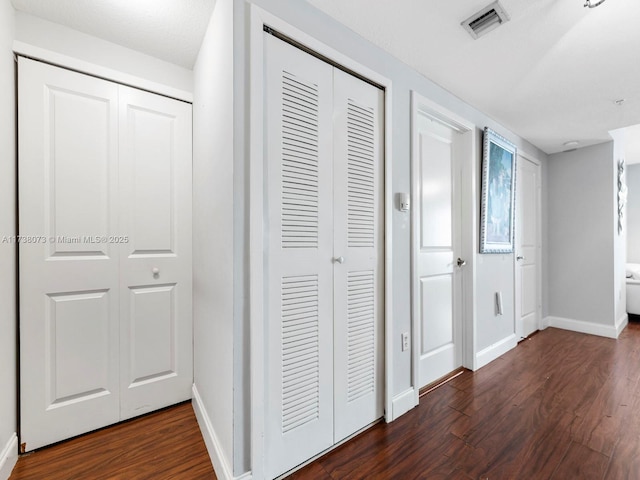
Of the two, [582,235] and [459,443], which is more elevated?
[582,235]

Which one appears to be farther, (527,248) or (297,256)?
(527,248)

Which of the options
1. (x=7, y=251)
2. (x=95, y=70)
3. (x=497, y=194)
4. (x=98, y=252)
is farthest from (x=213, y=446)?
(x=497, y=194)

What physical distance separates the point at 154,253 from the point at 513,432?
8.28 ft

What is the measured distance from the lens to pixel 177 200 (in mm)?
1970

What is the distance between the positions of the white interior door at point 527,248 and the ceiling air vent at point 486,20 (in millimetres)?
2217

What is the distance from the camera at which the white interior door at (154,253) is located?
1.79m

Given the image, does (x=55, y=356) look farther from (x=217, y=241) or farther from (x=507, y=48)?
(x=507, y=48)

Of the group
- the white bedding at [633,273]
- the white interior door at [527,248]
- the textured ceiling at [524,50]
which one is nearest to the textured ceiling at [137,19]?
the textured ceiling at [524,50]

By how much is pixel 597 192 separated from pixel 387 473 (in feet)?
13.5

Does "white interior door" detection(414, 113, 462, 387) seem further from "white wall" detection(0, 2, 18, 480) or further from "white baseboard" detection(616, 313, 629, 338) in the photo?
"white baseboard" detection(616, 313, 629, 338)

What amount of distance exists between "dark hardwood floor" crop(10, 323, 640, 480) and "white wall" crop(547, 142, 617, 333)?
5.16 feet

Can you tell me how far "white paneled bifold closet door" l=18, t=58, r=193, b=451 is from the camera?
60.0 inches

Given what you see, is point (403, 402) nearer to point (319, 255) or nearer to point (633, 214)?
point (319, 255)

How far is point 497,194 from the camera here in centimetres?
278
